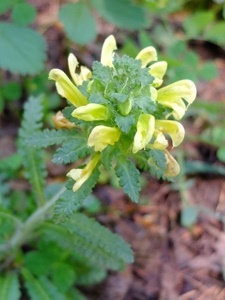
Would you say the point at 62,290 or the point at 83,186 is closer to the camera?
the point at 83,186

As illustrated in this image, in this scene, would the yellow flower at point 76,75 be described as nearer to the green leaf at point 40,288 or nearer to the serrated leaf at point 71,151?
the serrated leaf at point 71,151

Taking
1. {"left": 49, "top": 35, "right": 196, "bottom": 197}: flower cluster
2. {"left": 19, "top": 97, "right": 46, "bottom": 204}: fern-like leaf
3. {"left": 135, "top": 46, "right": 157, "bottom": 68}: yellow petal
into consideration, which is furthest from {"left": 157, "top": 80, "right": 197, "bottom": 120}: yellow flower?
{"left": 19, "top": 97, "right": 46, "bottom": 204}: fern-like leaf

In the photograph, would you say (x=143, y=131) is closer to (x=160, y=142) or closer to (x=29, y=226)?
(x=160, y=142)

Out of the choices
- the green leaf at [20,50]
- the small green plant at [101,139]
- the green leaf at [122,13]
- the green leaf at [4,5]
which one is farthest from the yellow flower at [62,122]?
the green leaf at [122,13]

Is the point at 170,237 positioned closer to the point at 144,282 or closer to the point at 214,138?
the point at 144,282

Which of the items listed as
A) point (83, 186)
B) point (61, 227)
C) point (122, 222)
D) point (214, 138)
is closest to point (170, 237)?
point (122, 222)
